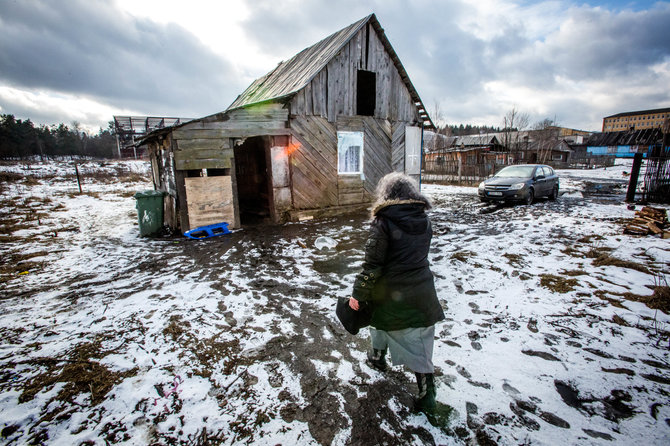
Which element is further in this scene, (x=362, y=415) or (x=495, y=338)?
(x=495, y=338)

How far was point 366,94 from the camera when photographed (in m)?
10.9

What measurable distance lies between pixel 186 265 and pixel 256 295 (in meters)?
2.26

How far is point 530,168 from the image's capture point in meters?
11.6

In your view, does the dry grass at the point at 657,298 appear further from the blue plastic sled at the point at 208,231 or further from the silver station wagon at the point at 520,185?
the blue plastic sled at the point at 208,231

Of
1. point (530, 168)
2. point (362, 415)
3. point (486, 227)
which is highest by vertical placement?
point (530, 168)

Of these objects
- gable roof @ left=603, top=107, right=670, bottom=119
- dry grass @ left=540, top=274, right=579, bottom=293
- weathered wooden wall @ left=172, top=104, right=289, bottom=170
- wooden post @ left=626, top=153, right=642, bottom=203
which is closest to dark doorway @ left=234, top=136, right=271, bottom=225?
weathered wooden wall @ left=172, top=104, right=289, bottom=170

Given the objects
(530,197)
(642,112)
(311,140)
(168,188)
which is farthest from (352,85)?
(642,112)

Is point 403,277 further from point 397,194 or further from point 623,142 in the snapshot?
point 623,142

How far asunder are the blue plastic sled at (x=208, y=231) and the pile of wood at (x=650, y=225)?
10.1 m

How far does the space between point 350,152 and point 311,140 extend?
1.73m

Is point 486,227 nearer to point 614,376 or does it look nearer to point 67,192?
point 614,376

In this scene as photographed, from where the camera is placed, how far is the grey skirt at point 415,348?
235 cm

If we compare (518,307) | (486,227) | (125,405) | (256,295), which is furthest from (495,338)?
(486,227)

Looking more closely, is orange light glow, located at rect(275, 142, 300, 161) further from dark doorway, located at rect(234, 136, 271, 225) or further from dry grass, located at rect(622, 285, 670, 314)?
dry grass, located at rect(622, 285, 670, 314)
